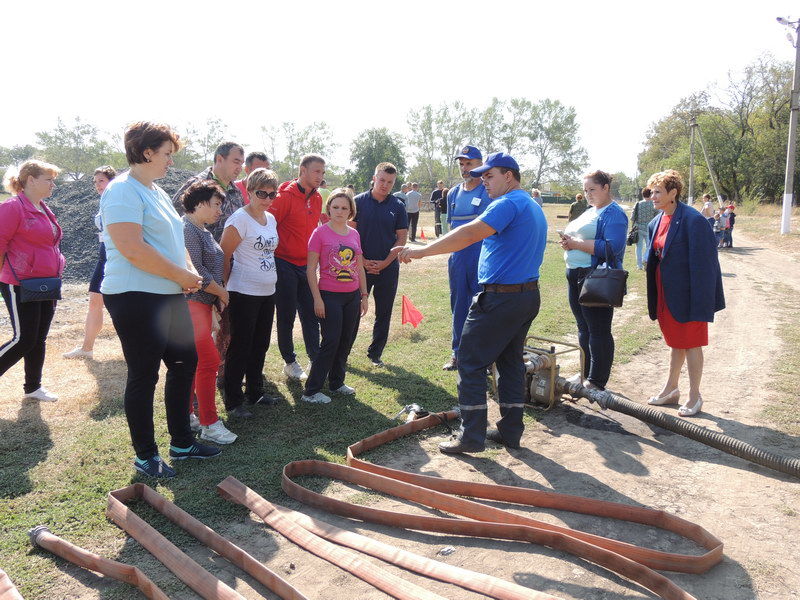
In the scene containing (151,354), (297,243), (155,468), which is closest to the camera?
(151,354)

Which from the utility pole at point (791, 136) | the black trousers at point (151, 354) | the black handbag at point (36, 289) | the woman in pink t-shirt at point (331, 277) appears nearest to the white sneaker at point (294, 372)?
the woman in pink t-shirt at point (331, 277)

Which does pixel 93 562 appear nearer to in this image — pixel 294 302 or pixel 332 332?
pixel 332 332

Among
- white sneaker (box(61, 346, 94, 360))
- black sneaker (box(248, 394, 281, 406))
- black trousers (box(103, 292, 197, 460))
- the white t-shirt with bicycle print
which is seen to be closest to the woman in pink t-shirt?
black sneaker (box(248, 394, 281, 406))

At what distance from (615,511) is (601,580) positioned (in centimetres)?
69

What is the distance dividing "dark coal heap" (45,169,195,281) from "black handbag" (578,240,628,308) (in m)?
11.5

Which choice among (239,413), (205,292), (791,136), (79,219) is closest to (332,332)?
(239,413)

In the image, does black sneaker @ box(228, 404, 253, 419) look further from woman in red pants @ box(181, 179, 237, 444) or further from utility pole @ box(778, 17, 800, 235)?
utility pole @ box(778, 17, 800, 235)

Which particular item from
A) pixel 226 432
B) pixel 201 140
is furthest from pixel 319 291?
pixel 201 140

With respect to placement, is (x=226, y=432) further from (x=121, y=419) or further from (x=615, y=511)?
(x=615, y=511)

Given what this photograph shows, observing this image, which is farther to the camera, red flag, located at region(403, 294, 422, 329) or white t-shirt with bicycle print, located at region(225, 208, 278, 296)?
red flag, located at region(403, 294, 422, 329)

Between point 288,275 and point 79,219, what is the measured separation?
A: 1319cm

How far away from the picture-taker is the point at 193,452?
169 inches

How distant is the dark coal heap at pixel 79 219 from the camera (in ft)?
44.7

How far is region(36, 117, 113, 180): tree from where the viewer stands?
197 feet
